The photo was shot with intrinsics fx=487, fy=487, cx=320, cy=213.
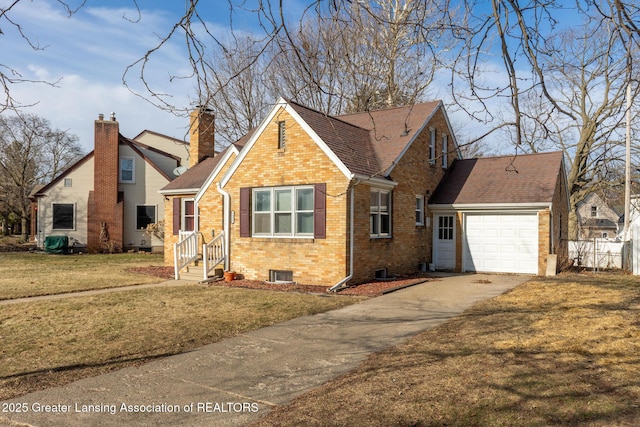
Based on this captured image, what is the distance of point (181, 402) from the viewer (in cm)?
495

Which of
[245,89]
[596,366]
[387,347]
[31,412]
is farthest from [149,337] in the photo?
[245,89]

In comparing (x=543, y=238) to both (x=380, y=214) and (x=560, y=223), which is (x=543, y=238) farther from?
(x=380, y=214)

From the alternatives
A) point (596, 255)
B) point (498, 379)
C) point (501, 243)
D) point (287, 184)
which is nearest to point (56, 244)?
point (287, 184)

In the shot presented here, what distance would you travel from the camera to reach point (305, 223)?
567 inches

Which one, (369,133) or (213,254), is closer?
(213,254)

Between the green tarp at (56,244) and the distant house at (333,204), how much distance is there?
12.4m

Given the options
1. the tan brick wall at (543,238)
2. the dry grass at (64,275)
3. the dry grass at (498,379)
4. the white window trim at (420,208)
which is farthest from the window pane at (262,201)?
the tan brick wall at (543,238)

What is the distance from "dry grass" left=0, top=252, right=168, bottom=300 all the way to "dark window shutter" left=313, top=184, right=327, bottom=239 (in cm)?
592

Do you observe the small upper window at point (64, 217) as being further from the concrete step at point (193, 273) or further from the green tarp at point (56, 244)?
the concrete step at point (193, 273)

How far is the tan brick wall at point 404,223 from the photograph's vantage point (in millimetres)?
14141

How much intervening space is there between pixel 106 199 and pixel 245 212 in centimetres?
1643

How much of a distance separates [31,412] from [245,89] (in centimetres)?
2750

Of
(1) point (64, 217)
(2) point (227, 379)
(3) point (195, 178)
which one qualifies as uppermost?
(3) point (195, 178)

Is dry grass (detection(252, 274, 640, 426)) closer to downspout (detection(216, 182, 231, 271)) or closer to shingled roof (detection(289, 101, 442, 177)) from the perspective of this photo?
shingled roof (detection(289, 101, 442, 177))
